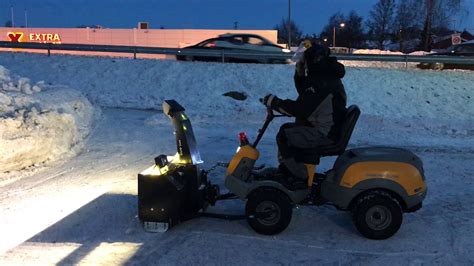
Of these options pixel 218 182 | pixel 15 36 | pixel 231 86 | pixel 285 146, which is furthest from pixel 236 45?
pixel 15 36

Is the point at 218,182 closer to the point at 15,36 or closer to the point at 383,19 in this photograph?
the point at 15,36

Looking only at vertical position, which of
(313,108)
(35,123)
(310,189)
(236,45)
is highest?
(236,45)

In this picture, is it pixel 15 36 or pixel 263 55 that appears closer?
pixel 263 55

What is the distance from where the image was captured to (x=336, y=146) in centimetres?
523

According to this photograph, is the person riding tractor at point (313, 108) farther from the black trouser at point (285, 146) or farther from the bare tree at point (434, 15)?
the bare tree at point (434, 15)

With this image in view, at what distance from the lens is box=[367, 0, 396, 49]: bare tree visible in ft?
204

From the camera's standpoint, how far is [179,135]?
560 cm

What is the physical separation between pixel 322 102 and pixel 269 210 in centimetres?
115

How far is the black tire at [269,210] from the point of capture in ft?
16.9

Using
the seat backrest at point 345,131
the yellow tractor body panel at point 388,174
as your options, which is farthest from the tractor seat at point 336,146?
the yellow tractor body panel at point 388,174

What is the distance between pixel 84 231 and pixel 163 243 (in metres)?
0.90

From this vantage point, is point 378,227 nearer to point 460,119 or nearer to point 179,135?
point 179,135

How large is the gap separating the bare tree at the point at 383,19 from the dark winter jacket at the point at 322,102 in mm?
59532

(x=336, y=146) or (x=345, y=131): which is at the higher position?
(x=345, y=131)
